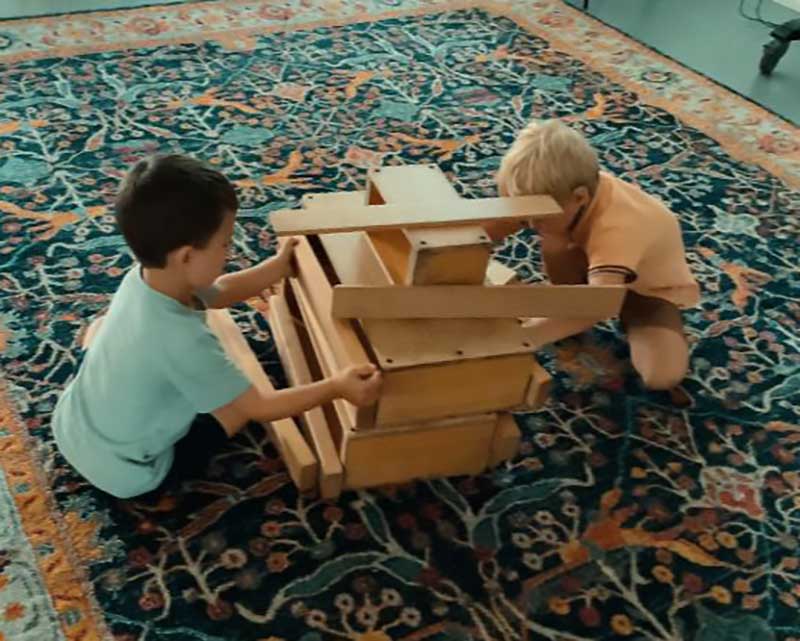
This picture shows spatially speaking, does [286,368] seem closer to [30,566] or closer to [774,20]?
[30,566]

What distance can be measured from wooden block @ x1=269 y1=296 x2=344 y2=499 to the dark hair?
13.0 inches

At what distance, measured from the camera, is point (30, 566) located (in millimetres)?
1243

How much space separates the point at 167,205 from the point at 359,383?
32cm

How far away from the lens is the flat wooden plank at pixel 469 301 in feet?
4.09

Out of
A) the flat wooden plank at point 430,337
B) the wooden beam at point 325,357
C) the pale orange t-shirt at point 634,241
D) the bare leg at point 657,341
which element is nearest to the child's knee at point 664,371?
the bare leg at point 657,341

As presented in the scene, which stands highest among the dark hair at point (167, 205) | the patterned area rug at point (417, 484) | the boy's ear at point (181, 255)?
the dark hair at point (167, 205)

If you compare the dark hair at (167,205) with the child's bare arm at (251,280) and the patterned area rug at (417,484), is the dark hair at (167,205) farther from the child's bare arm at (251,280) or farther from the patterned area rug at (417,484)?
the patterned area rug at (417,484)

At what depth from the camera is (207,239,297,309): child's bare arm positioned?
1.45 metres

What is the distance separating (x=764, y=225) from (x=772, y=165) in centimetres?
31

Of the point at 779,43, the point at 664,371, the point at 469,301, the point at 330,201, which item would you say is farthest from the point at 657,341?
the point at 779,43

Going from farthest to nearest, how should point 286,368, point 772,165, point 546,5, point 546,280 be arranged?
point 546,5 → point 772,165 → point 546,280 → point 286,368

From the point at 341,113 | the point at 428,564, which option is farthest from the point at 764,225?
the point at 428,564

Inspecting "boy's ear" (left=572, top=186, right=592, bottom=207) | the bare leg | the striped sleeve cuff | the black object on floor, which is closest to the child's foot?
the bare leg

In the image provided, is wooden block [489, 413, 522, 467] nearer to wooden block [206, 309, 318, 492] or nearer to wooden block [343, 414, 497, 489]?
wooden block [343, 414, 497, 489]
